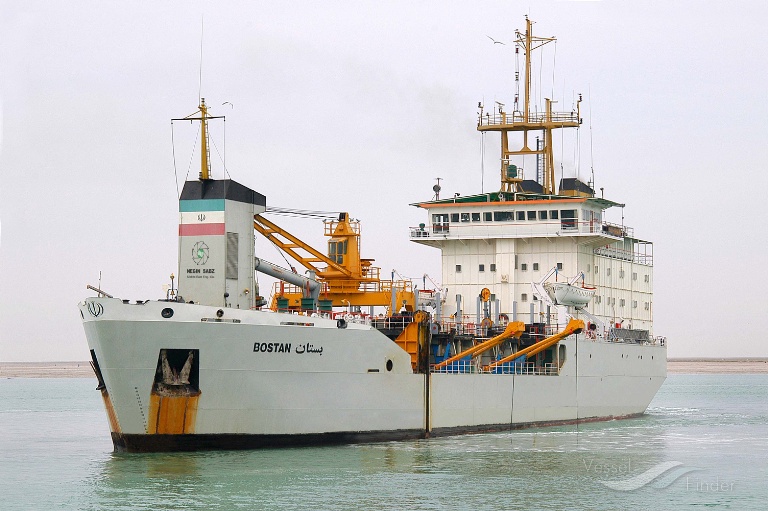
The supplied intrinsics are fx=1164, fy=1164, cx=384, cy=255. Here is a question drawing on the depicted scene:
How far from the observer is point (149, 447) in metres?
28.9

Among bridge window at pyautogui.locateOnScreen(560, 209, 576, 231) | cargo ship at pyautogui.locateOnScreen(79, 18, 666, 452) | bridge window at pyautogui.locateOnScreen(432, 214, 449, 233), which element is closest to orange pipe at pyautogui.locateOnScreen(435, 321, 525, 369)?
cargo ship at pyautogui.locateOnScreen(79, 18, 666, 452)

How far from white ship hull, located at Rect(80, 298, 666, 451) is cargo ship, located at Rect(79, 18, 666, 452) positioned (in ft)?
0.14

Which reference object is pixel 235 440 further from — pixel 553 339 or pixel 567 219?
pixel 567 219

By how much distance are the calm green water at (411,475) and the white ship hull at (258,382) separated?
1.75 ft

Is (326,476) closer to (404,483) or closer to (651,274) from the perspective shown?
(404,483)

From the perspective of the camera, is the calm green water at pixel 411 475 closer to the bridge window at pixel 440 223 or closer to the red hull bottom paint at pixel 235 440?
the red hull bottom paint at pixel 235 440

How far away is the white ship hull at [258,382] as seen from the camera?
2812cm

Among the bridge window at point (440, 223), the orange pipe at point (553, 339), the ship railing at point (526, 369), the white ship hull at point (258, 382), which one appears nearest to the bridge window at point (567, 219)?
the bridge window at point (440, 223)

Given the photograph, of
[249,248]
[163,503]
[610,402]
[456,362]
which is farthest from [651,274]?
[163,503]

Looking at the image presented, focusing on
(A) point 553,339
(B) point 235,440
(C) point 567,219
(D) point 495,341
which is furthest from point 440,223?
(B) point 235,440

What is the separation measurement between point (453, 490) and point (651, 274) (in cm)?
2738

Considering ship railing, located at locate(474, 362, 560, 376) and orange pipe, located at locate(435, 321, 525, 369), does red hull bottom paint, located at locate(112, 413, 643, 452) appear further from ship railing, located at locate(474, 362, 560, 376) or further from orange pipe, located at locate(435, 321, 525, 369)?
ship railing, located at locate(474, 362, 560, 376)

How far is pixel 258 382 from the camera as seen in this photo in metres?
29.0

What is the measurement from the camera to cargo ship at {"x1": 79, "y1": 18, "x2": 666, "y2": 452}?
2845 cm
